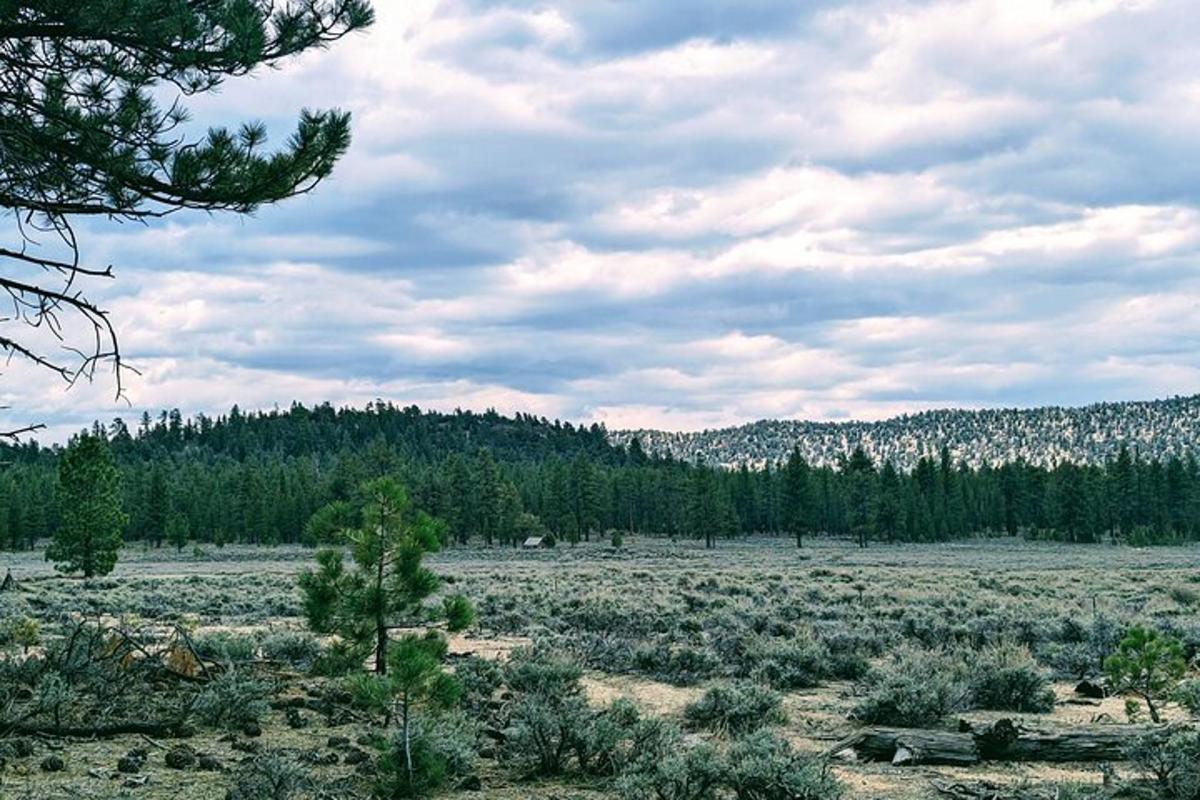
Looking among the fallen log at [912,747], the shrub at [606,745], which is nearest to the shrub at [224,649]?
the shrub at [606,745]

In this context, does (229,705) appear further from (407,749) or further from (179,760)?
(407,749)

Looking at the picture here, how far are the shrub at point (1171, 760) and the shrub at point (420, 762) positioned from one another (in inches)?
222

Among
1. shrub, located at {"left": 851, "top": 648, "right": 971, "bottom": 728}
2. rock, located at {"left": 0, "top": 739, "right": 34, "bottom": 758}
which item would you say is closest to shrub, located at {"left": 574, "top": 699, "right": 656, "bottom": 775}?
shrub, located at {"left": 851, "top": 648, "right": 971, "bottom": 728}

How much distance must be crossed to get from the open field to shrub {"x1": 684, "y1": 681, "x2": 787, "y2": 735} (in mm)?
296

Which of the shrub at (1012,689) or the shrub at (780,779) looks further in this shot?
the shrub at (1012,689)

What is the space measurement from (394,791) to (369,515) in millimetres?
2424

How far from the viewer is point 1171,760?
8.37 meters

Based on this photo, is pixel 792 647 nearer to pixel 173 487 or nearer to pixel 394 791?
pixel 394 791

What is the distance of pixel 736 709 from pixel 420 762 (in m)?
4.35

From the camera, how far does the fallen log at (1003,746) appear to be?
9.77 m

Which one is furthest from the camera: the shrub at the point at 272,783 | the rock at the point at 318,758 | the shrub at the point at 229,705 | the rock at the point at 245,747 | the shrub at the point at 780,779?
the shrub at the point at 229,705

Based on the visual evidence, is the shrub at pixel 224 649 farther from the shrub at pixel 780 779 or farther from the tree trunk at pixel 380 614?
the shrub at pixel 780 779

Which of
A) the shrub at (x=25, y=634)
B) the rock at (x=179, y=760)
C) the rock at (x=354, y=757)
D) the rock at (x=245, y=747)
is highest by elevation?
the shrub at (x=25, y=634)

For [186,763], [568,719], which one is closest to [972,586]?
[568,719]
